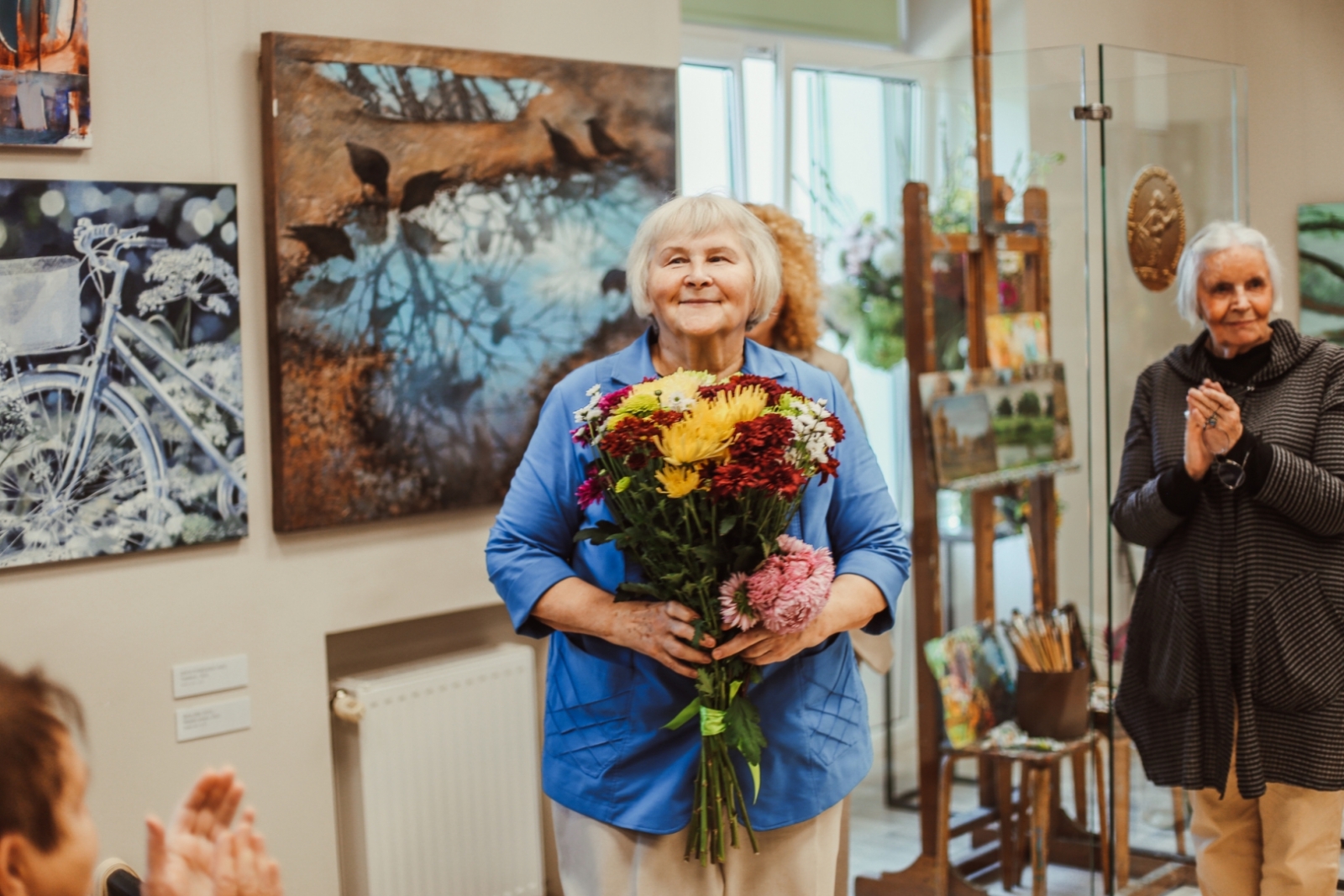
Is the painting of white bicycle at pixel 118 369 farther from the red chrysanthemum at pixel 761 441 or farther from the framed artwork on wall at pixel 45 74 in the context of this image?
the red chrysanthemum at pixel 761 441

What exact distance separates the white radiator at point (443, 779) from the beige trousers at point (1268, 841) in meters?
1.55

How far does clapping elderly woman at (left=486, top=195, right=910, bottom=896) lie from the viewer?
192 centimetres

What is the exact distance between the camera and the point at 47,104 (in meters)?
2.43

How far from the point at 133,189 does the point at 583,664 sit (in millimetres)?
1332

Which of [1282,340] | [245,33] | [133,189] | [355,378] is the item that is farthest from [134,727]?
[1282,340]

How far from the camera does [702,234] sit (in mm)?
2014

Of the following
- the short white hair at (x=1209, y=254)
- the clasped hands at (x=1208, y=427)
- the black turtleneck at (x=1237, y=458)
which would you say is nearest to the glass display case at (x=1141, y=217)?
the short white hair at (x=1209, y=254)

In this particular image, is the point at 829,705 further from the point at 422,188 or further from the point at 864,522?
the point at 422,188

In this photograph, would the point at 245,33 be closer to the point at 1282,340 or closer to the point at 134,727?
the point at 134,727

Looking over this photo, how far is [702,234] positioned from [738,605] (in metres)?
0.59

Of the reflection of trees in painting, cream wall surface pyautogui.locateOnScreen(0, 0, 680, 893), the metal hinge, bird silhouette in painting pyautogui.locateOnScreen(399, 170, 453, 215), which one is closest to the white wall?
cream wall surface pyautogui.locateOnScreen(0, 0, 680, 893)

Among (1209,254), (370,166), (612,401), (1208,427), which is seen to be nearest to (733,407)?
(612,401)

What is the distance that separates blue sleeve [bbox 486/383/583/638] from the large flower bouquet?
142mm

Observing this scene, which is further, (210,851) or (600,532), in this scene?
(600,532)
